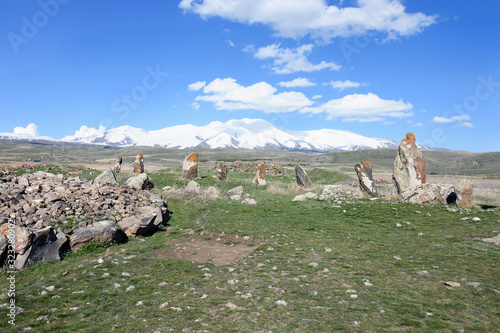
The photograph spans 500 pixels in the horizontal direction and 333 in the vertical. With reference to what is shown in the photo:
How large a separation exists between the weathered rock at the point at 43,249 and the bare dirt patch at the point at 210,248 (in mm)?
2619

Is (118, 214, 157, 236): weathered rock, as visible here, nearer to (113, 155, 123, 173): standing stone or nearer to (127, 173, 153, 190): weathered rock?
(127, 173, 153, 190): weathered rock

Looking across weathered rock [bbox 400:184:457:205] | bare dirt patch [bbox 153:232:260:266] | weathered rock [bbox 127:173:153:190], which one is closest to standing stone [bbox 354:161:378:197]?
weathered rock [bbox 400:184:457:205]

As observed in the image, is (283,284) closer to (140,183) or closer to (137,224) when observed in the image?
(137,224)

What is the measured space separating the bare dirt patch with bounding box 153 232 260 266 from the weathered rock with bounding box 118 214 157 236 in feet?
3.98

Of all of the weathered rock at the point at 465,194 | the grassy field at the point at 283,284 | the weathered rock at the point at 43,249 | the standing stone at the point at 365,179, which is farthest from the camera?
the standing stone at the point at 365,179

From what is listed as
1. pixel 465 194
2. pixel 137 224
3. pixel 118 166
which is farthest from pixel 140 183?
pixel 465 194

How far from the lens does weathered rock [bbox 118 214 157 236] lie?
10.6m

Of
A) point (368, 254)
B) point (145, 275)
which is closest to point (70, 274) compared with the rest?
point (145, 275)

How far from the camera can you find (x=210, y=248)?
9.72 metres

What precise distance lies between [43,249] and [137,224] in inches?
132

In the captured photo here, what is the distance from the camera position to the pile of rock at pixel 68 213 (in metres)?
7.96

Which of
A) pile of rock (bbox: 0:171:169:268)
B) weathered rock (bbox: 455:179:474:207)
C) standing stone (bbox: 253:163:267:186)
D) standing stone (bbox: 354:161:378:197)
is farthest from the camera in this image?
standing stone (bbox: 253:163:267:186)

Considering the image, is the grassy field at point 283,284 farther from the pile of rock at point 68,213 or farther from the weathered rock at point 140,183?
the weathered rock at point 140,183

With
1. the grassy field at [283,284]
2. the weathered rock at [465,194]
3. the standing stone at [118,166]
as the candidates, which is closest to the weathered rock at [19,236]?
the grassy field at [283,284]
